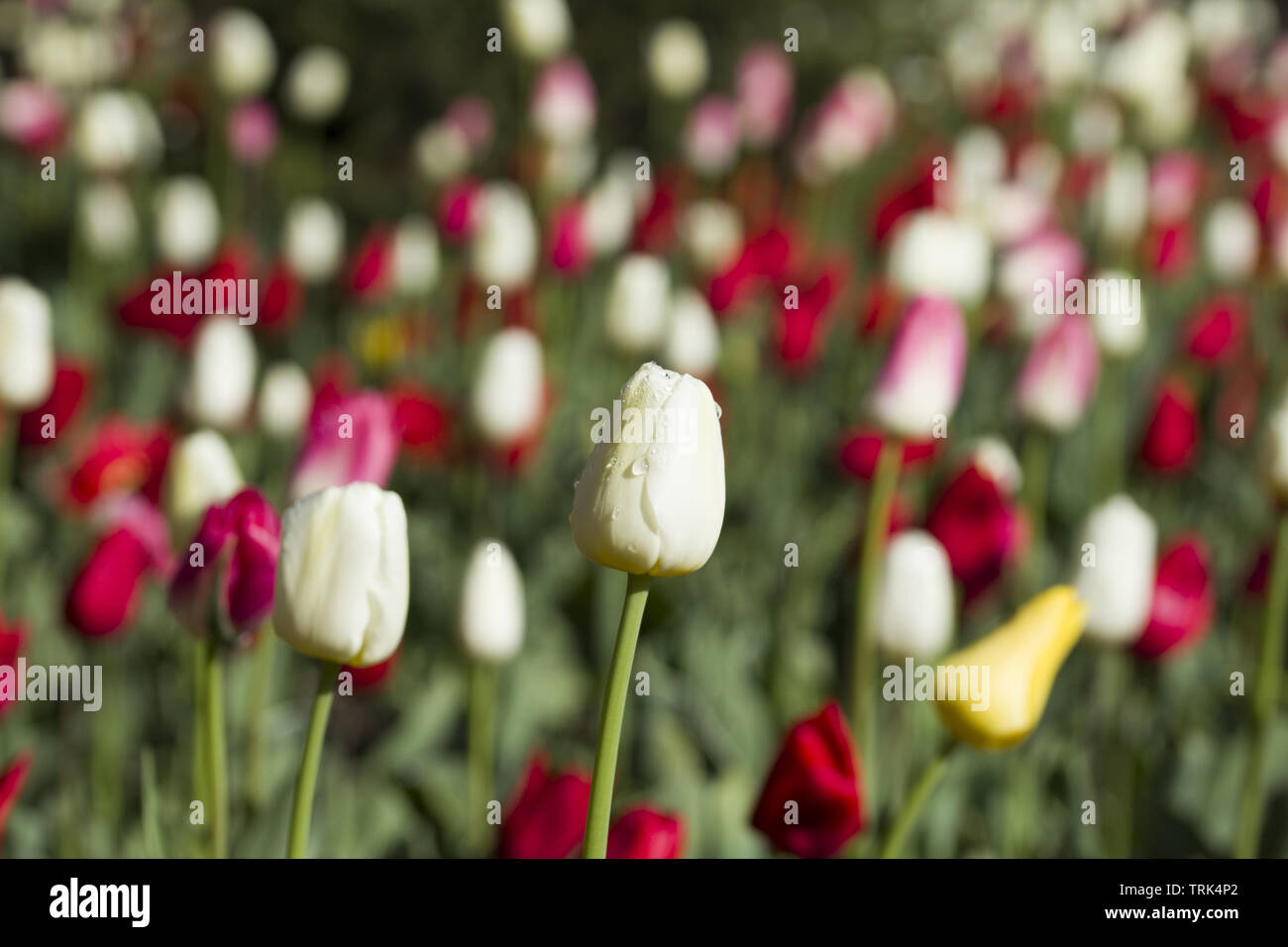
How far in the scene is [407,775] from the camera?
170 cm

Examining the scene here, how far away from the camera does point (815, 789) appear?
3.40 feet

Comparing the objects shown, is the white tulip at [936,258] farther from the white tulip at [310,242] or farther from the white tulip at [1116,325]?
the white tulip at [310,242]

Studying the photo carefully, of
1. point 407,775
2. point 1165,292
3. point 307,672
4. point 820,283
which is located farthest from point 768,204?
point 407,775

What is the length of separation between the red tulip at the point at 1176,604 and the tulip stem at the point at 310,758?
958 millimetres

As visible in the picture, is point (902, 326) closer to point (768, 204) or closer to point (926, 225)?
point (926, 225)

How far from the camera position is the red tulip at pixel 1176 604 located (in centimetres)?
145

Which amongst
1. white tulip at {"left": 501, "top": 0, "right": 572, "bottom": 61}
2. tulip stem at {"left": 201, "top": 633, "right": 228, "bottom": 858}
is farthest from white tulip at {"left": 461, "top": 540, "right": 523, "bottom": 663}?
white tulip at {"left": 501, "top": 0, "right": 572, "bottom": 61}

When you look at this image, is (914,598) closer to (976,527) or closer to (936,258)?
(976,527)

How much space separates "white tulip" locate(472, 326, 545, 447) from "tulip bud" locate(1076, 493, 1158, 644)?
737 millimetres

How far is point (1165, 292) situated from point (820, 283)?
142cm

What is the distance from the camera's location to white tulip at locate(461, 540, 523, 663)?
1371 millimetres

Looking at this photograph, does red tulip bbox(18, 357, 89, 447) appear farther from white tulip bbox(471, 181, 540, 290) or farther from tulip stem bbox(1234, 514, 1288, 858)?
tulip stem bbox(1234, 514, 1288, 858)

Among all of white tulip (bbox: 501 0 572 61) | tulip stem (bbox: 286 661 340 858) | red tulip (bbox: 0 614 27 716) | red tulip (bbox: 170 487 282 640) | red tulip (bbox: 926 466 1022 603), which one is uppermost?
white tulip (bbox: 501 0 572 61)

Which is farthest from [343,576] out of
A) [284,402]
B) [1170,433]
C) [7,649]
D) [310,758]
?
[1170,433]
